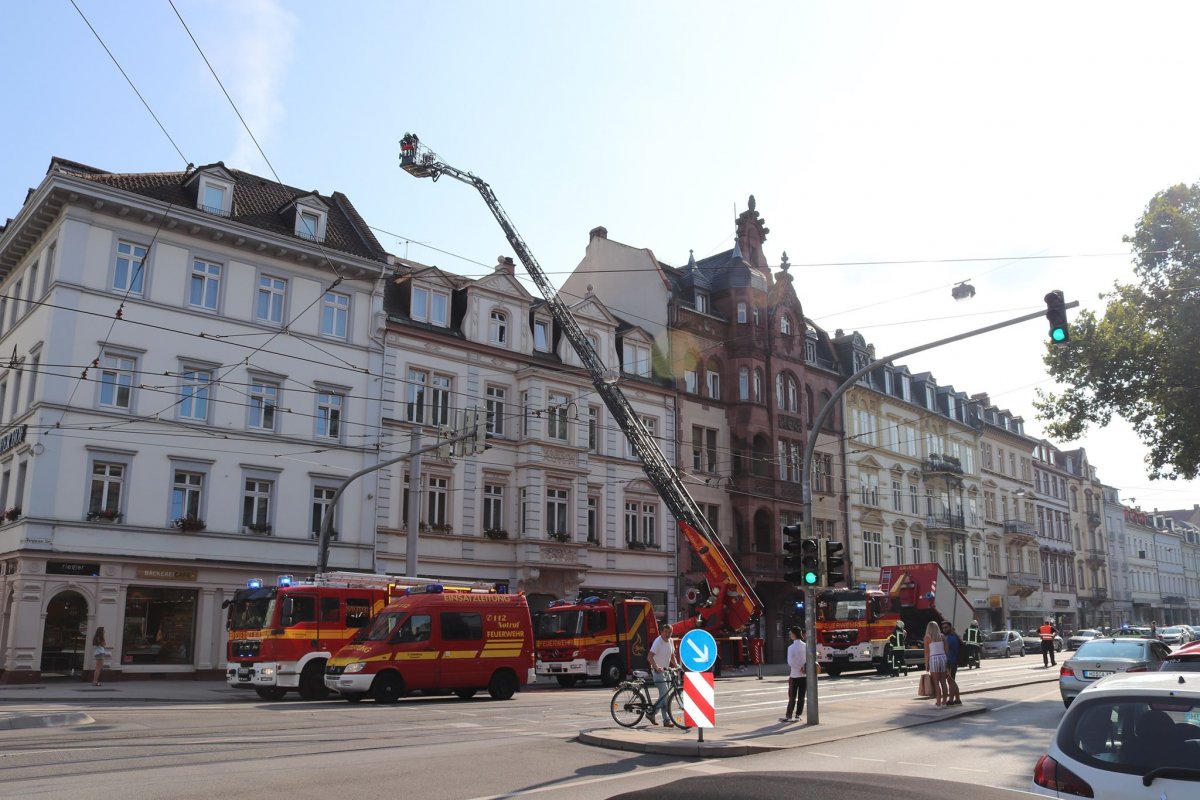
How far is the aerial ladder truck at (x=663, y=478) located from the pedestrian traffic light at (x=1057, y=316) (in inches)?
589

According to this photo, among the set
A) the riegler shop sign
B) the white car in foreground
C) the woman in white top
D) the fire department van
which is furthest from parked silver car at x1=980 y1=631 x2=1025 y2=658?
the white car in foreground

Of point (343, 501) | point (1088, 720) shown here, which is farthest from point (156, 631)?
point (1088, 720)

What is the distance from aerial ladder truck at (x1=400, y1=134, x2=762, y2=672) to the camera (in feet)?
94.2

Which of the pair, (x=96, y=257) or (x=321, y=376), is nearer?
(x=96, y=257)

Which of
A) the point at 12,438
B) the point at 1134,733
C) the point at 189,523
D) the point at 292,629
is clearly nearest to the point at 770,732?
the point at 1134,733

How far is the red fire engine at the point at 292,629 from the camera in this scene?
2145 centimetres

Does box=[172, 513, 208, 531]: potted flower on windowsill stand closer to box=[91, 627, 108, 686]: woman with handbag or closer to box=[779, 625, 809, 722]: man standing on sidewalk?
box=[91, 627, 108, 686]: woman with handbag

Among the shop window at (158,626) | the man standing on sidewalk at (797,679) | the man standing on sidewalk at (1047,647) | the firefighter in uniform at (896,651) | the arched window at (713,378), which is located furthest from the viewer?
the arched window at (713,378)

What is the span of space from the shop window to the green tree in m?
26.5

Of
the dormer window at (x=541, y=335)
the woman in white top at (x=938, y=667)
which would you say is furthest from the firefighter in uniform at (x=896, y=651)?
the dormer window at (x=541, y=335)

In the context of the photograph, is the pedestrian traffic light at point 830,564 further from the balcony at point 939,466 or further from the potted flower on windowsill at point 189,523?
the balcony at point 939,466

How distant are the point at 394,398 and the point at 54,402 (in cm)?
1019

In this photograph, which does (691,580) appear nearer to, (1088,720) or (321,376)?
(321,376)

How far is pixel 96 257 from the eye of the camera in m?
27.3
